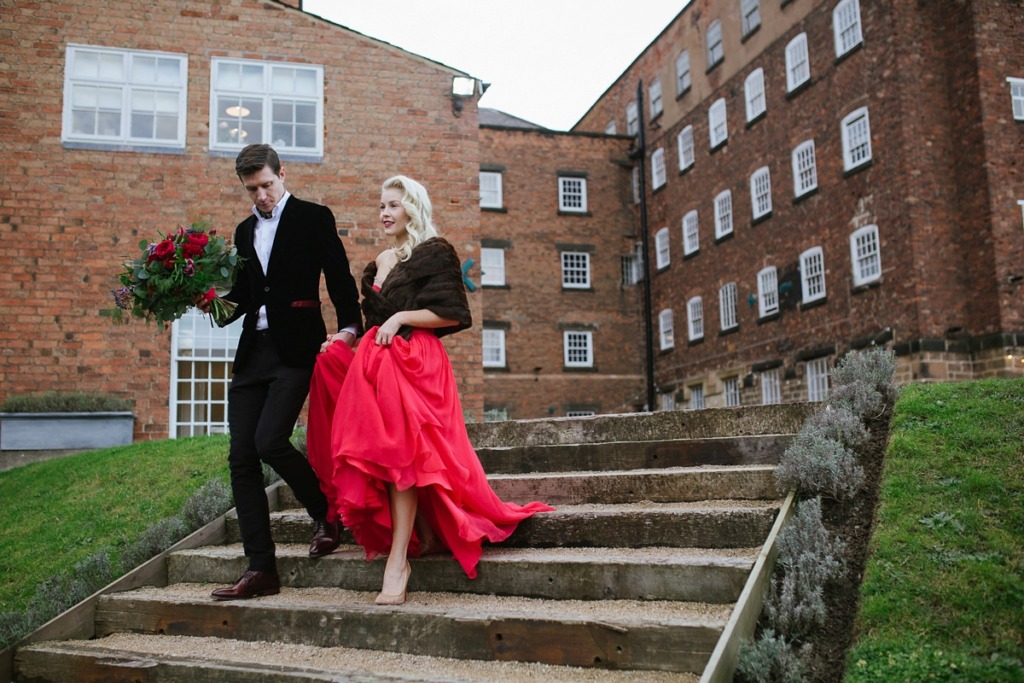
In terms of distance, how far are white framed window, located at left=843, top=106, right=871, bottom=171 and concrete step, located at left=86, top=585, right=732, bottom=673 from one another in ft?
63.1

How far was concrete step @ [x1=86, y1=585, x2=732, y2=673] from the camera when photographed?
11.4 feet

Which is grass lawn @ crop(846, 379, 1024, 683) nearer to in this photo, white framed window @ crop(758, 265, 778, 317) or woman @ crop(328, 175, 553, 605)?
woman @ crop(328, 175, 553, 605)

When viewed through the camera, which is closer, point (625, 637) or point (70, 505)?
point (625, 637)

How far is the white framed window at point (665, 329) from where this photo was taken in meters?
30.5

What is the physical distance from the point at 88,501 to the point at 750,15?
79.2 feet

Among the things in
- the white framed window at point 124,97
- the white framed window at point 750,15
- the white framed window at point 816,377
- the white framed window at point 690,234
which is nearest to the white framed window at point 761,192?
the white framed window at point 690,234

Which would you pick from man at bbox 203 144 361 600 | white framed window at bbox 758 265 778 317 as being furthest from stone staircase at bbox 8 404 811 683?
white framed window at bbox 758 265 778 317

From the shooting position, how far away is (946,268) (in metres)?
19.2

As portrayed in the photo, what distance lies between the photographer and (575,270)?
3219 centimetres

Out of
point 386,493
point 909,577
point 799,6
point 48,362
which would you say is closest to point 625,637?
point 909,577

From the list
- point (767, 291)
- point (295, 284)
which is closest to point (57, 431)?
point (295, 284)

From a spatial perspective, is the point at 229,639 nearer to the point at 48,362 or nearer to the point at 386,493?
the point at 386,493

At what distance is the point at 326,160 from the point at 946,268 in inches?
Answer: 534

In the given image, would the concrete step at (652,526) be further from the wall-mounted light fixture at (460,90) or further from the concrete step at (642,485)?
the wall-mounted light fixture at (460,90)
